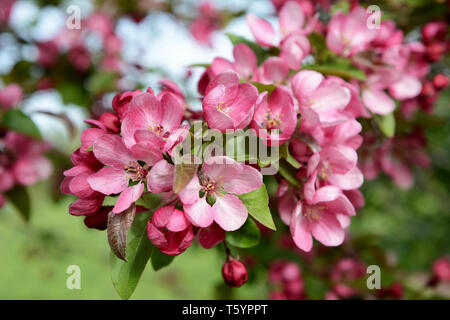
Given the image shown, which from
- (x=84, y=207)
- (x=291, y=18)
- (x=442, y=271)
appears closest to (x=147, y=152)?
(x=84, y=207)

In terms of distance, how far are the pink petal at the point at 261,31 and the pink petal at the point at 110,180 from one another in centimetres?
56

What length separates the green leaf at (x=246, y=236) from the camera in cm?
82

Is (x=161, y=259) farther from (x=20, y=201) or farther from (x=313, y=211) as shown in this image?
(x=20, y=201)

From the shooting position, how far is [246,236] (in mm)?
829

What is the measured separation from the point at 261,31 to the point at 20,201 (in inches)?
41.7

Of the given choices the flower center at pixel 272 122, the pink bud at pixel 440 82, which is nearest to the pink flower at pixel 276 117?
the flower center at pixel 272 122

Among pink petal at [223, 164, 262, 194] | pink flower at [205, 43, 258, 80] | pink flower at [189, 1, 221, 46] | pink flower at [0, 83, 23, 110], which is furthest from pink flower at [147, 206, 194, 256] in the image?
pink flower at [189, 1, 221, 46]

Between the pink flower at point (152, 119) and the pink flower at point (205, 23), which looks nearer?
the pink flower at point (152, 119)

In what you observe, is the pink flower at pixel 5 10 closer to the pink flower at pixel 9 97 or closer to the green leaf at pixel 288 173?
the pink flower at pixel 9 97

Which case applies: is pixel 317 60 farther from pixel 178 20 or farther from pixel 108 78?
pixel 178 20

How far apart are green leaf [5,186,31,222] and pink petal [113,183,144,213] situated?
2.93 ft

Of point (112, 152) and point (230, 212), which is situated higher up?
point (112, 152)

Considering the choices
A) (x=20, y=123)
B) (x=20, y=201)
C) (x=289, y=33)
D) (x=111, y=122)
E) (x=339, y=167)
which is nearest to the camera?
(x=111, y=122)

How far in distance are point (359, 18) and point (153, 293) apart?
148 inches
